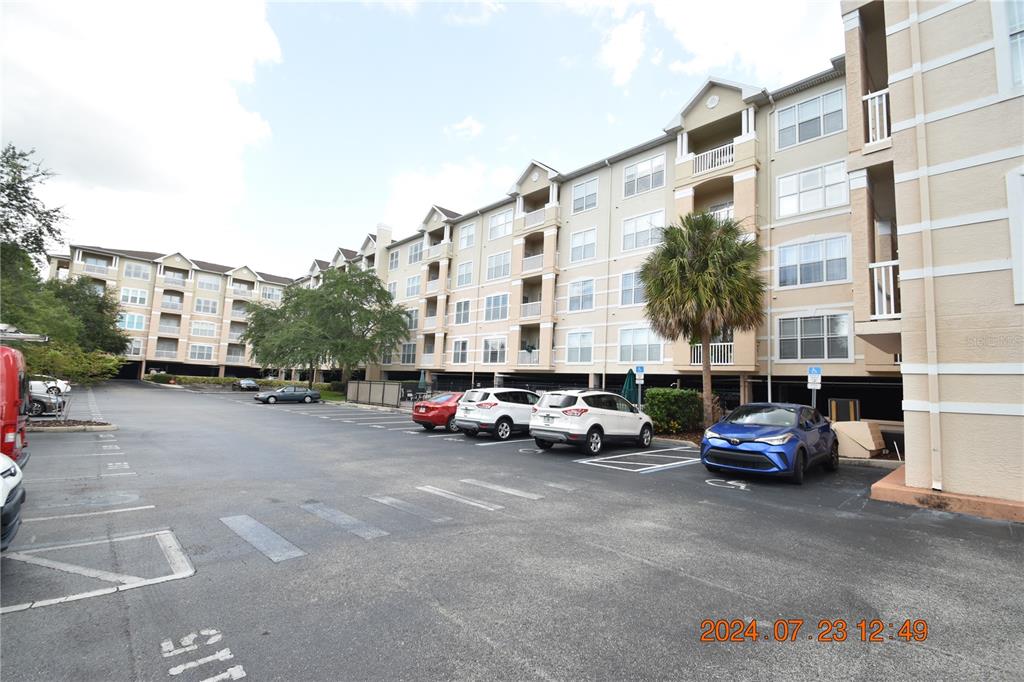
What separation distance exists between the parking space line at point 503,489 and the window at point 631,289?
1850cm

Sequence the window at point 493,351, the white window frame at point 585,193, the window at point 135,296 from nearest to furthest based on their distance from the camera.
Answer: the white window frame at point 585,193
the window at point 493,351
the window at point 135,296

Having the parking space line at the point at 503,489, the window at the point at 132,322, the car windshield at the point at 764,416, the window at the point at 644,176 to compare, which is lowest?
the parking space line at the point at 503,489

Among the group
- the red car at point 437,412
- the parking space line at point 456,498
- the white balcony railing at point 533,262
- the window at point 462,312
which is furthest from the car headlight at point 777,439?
the window at point 462,312

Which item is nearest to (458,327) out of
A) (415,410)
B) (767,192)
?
(415,410)

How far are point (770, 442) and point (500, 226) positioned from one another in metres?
28.5

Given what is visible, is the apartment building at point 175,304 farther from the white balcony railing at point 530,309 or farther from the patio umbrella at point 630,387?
the patio umbrella at point 630,387

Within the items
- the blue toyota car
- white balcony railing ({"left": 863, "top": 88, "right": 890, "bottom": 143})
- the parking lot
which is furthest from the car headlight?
→ white balcony railing ({"left": 863, "top": 88, "right": 890, "bottom": 143})

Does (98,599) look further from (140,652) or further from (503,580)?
(503,580)

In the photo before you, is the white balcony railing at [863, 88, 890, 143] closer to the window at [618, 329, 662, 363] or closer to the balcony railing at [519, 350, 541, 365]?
the window at [618, 329, 662, 363]

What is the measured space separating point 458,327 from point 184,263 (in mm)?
47389

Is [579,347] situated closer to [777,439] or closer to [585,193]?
[585,193]

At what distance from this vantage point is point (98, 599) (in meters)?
3.89

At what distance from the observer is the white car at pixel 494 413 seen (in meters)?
15.8
